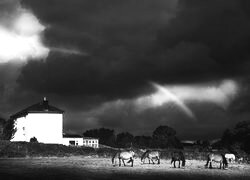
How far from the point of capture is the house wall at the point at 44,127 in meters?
105

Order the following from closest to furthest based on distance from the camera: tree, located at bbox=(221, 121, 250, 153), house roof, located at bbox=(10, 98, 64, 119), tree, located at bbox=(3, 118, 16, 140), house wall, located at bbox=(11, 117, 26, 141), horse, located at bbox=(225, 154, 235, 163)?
1. horse, located at bbox=(225, 154, 235, 163)
2. tree, located at bbox=(221, 121, 250, 153)
3. house roof, located at bbox=(10, 98, 64, 119)
4. house wall, located at bbox=(11, 117, 26, 141)
5. tree, located at bbox=(3, 118, 16, 140)

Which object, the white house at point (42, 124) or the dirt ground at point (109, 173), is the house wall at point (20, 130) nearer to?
the white house at point (42, 124)

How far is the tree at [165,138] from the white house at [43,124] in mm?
35841

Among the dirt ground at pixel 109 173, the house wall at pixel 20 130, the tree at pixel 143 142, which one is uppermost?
the house wall at pixel 20 130

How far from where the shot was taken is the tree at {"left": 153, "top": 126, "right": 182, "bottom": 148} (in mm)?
133913

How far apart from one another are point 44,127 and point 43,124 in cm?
78

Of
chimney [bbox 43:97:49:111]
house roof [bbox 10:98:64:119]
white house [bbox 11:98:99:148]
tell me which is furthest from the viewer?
chimney [bbox 43:97:49:111]

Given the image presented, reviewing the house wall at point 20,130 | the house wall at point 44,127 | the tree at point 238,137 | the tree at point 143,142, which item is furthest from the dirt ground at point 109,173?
the tree at point 143,142

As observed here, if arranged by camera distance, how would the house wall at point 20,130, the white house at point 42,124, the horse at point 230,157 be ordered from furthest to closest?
the house wall at point 20,130, the white house at point 42,124, the horse at point 230,157

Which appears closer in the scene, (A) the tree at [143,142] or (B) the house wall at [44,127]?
(B) the house wall at [44,127]

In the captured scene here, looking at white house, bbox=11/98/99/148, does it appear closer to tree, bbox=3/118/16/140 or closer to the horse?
tree, bbox=3/118/16/140

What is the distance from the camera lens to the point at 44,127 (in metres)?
106

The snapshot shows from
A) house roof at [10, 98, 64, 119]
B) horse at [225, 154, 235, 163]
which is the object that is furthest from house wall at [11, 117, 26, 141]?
horse at [225, 154, 235, 163]

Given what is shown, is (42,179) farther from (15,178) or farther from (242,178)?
(242,178)
